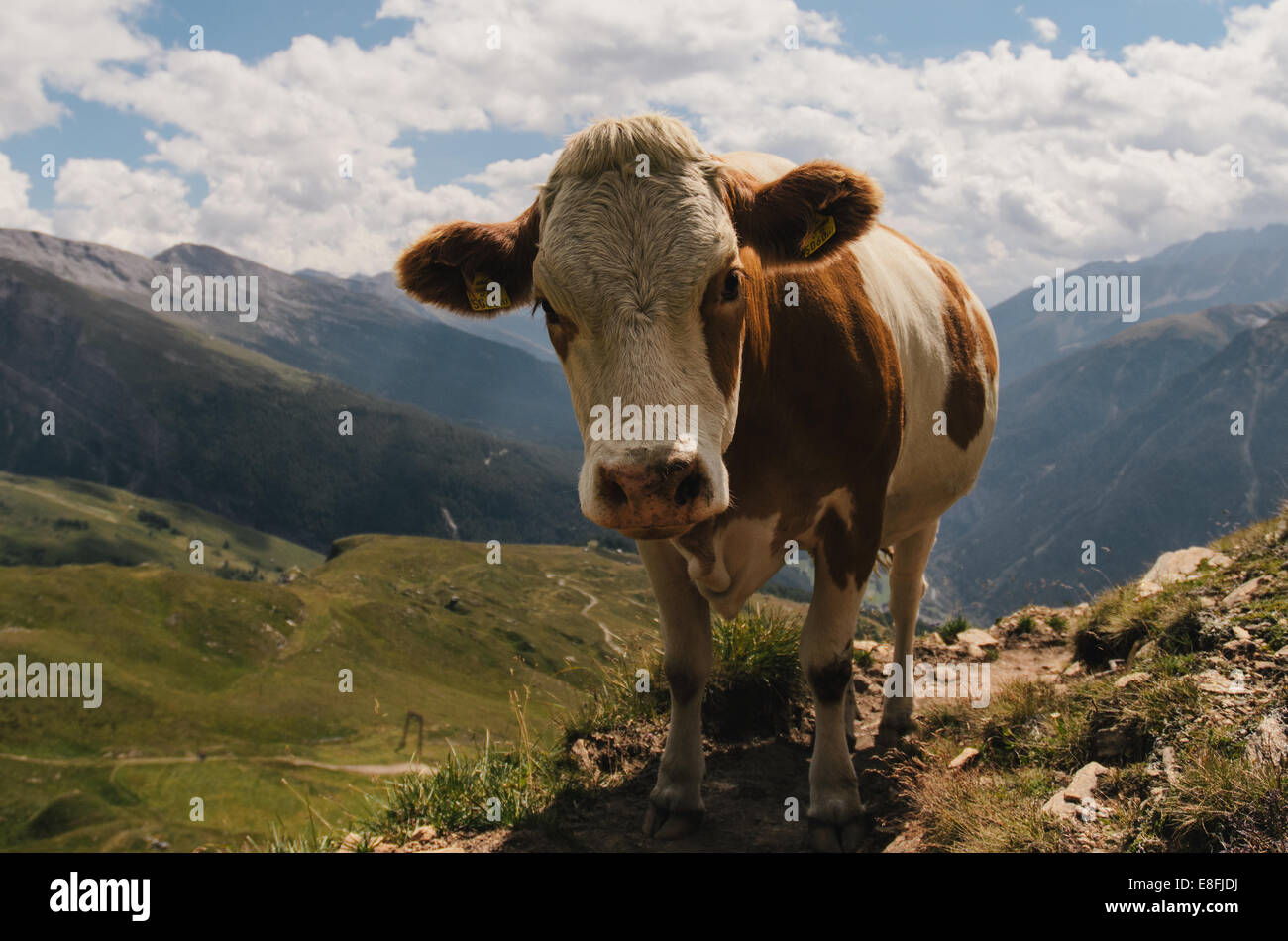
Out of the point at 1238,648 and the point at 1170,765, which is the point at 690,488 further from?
the point at 1238,648

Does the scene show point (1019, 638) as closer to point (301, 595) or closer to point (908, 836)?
point (908, 836)

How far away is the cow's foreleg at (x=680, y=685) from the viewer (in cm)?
692

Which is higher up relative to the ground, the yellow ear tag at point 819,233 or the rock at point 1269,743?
the yellow ear tag at point 819,233

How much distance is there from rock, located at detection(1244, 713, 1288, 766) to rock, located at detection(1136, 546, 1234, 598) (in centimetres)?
418

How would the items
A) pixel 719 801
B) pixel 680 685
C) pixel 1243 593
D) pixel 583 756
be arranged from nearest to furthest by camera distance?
pixel 680 685 < pixel 1243 593 < pixel 719 801 < pixel 583 756

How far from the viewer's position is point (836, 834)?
6.56 metres

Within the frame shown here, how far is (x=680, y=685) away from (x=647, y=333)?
11.3 ft

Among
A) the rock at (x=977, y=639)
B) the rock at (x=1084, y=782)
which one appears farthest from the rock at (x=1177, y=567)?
the rock at (x=1084, y=782)

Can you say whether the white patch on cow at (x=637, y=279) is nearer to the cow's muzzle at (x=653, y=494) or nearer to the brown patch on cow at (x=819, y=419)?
the cow's muzzle at (x=653, y=494)

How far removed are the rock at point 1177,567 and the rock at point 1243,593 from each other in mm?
1580

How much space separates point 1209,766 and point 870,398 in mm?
2961

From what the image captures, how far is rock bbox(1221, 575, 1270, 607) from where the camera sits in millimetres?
7277

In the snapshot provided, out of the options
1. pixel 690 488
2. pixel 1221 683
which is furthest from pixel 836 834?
pixel 690 488

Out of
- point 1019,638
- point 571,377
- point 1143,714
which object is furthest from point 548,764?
point 1019,638
